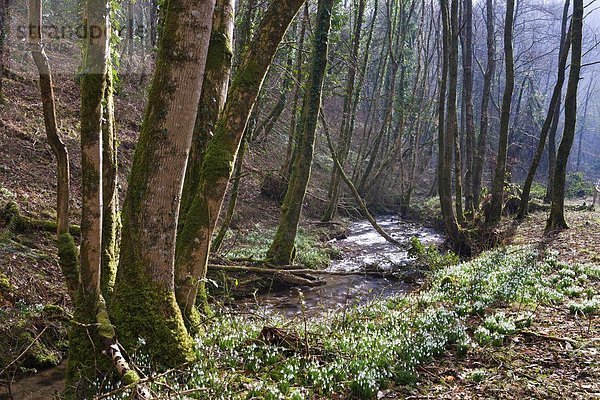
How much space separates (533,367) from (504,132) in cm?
1506

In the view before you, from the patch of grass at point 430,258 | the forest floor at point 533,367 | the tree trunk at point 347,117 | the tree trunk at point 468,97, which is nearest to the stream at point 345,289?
the patch of grass at point 430,258

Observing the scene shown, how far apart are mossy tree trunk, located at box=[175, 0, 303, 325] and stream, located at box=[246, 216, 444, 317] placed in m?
1.36

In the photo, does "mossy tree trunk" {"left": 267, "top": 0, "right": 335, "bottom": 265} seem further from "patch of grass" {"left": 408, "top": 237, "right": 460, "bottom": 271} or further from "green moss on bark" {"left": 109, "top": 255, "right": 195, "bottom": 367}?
"green moss on bark" {"left": 109, "top": 255, "right": 195, "bottom": 367}

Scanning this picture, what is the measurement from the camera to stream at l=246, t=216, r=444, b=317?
1061 cm

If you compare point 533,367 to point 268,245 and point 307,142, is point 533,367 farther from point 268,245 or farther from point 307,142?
point 268,245

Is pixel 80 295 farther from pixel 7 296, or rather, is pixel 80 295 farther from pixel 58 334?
pixel 7 296

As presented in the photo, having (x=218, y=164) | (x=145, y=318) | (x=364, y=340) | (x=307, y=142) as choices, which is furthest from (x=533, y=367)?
(x=307, y=142)

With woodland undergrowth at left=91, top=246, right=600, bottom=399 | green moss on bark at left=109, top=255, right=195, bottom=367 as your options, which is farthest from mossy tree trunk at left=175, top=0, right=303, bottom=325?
green moss on bark at left=109, top=255, right=195, bottom=367

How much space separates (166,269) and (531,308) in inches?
246

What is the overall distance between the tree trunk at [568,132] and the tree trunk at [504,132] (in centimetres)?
241

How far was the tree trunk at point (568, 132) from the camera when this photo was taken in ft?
52.6

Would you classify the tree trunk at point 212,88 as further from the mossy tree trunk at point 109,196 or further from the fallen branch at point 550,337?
the fallen branch at point 550,337

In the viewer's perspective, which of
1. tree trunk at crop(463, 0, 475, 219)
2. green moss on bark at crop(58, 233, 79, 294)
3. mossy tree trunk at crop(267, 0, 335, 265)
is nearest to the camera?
green moss on bark at crop(58, 233, 79, 294)

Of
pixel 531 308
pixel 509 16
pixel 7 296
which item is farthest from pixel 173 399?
pixel 509 16
